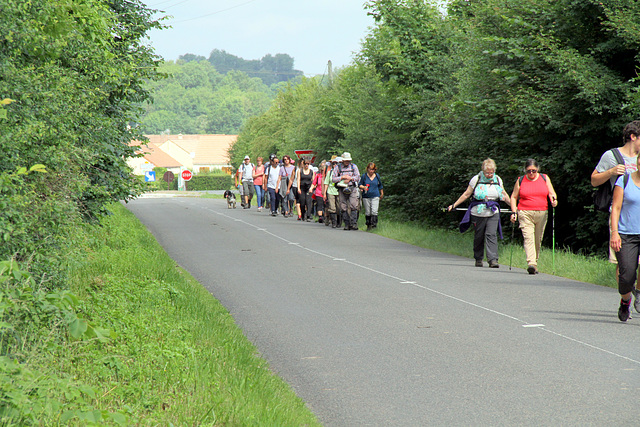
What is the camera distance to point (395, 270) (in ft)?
42.4

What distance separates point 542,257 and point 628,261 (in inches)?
234

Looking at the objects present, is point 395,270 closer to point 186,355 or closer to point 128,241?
point 128,241

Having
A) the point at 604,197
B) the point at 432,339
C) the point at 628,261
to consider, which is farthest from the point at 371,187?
the point at 432,339

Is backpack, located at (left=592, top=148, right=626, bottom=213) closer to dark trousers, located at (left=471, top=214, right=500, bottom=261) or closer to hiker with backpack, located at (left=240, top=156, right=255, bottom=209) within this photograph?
dark trousers, located at (left=471, top=214, right=500, bottom=261)

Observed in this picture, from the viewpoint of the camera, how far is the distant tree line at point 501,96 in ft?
49.6

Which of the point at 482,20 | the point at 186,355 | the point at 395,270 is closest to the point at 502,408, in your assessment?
the point at 186,355

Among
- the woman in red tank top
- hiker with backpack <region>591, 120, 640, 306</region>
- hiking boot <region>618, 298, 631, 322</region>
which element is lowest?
hiking boot <region>618, 298, 631, 322</region>

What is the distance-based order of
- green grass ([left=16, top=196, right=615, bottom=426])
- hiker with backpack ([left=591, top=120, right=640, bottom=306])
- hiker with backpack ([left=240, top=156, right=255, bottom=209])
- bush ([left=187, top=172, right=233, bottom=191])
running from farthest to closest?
bush ([left=187, top=172, right=233, bottom=191])
hiker with backpack ([left=240, top=156, right=255, bottom=209])
hiker with backpack ([left=591, top=120, right=640, bottom=306])
green grass ([left=16, top=196, right=615, bottom=426])

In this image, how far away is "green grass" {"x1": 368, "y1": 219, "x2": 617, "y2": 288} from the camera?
12086 millimetres

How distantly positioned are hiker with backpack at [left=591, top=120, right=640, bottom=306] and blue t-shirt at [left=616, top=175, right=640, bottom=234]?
1.00 feet

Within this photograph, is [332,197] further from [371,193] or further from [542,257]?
[542,257]

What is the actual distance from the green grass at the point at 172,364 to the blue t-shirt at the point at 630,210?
13.7 feet

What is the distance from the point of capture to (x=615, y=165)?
29.2 feet

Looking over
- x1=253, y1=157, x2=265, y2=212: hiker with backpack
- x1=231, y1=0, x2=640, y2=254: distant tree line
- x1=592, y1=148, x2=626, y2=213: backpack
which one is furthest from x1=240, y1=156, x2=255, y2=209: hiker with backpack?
x1=592, y1=148, x2=626, y2=213: backpack
